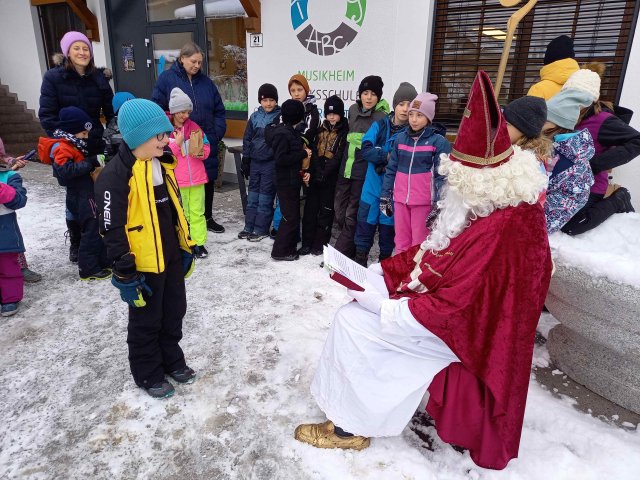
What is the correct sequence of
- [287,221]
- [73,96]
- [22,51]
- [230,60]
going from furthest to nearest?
1. [22,51]
2. [230,60]
3. [287,221]
4. [73,96]

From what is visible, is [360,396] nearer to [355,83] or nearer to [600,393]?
[600,393]

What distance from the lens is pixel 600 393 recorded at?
2.60 meters

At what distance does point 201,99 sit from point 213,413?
368 centimetres

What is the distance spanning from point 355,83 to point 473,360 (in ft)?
14.6

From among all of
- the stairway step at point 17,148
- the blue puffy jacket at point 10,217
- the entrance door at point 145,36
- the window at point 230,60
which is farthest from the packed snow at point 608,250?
the stairway step at point 17,148

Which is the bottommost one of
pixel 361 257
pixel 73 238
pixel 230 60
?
pixel 361 257

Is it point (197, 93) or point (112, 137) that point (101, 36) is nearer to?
point (197, 93)

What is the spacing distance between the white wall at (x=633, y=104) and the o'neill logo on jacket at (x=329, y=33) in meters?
2.89

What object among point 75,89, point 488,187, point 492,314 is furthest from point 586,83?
point 75,89

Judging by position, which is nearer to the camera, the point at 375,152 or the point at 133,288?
the point at 133,288

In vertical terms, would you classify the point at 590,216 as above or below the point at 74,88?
below

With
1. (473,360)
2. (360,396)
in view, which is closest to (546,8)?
(473,360)

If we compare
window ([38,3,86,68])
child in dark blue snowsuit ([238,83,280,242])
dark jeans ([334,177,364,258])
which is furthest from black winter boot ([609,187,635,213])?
window ([38,3,86,68])

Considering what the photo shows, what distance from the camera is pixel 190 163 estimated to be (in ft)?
14.6
